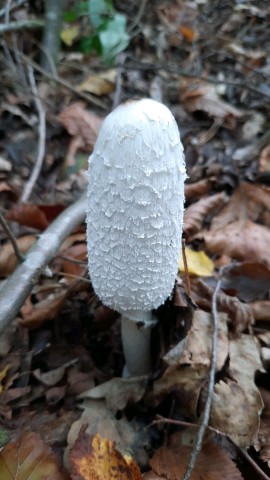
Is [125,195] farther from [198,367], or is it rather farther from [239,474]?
[239,474]

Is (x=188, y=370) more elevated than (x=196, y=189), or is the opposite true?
(x=196, y=189)

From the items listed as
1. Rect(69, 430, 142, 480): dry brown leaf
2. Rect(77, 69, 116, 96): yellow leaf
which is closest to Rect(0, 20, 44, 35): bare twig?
Rect(77, 69, 116, 96): yellow leaf

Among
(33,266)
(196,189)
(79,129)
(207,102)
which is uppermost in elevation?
(207,102)

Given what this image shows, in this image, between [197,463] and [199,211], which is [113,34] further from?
[197,463]

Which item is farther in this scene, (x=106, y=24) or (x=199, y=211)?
(x=106, y=24)

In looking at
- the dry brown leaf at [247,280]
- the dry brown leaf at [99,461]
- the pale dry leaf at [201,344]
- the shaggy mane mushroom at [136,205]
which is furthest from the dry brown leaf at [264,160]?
the dry brown leaf at [99,461]

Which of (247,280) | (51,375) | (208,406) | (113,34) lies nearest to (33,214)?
(51,375)

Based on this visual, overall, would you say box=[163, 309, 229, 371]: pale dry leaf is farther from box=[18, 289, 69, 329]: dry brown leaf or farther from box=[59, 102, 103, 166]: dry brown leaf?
box=[59, 102, 103, 166]: dry brown leaf

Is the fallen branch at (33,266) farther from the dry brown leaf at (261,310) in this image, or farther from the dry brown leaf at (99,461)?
the dry brown leaf at (261,310)
